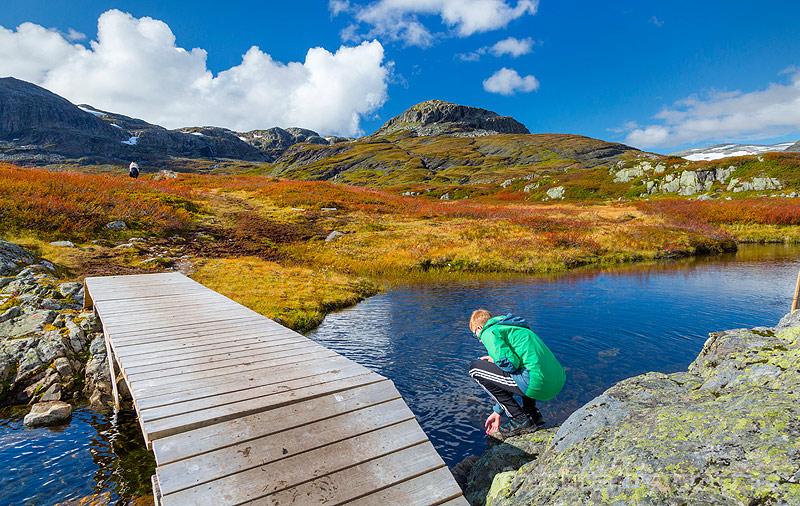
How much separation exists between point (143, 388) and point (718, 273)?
3105 cm

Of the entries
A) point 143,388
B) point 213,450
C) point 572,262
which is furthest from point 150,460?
point 572,262

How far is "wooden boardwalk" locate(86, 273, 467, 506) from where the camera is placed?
15.5ft

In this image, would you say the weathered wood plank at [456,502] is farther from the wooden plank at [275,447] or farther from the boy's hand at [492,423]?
the boy's hand at [492,423]

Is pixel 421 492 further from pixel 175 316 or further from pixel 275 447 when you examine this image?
pixel 175 316

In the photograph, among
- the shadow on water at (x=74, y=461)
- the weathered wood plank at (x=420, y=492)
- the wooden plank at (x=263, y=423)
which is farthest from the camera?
the shadow on water at (x=74, y=461)

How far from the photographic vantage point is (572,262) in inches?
1193

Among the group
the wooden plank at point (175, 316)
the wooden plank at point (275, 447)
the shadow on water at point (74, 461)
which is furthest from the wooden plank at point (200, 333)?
the wooden plank at point (275, 447)

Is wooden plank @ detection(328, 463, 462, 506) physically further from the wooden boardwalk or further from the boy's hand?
the boy's hand

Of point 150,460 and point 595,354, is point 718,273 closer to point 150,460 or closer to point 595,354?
point 595,354

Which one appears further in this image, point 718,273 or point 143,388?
point 718,273

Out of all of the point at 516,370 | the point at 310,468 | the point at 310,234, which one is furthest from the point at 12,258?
the point at 310,234

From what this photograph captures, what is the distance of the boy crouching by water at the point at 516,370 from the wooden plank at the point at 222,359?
365 centimetres

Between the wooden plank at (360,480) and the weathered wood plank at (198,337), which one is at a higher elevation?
the weathered wood plank at (198,337)

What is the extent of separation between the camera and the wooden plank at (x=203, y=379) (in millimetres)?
6367
